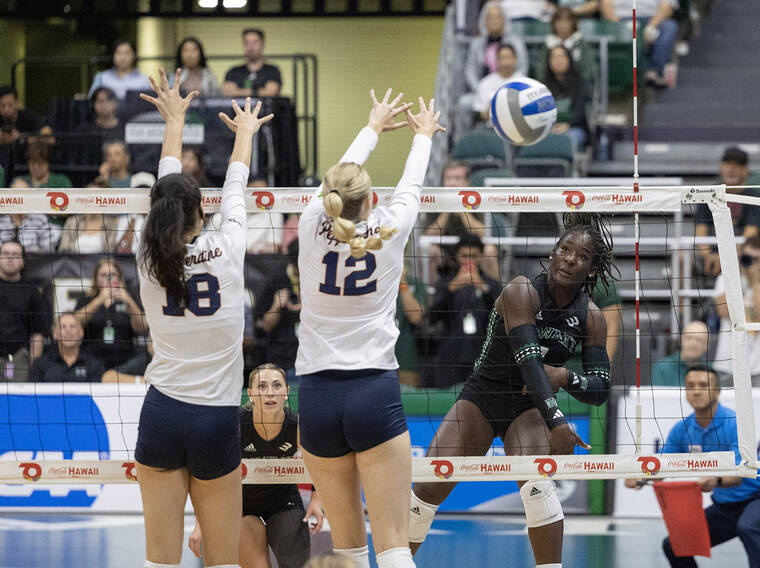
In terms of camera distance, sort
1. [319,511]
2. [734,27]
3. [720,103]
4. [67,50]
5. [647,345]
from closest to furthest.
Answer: [319,511] < [647,345] < [720,103] < [734,27] < [67,50]

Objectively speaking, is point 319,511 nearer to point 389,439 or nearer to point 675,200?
point 389,439

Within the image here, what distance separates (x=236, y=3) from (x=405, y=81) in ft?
9.51

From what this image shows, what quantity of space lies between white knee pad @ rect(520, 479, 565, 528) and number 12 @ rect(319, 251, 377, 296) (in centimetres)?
153

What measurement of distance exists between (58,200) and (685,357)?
4.90 meters

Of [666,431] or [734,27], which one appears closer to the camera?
[666,431]

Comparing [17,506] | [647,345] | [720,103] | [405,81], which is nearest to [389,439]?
[17,506]

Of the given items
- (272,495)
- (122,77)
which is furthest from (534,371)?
(122,77)

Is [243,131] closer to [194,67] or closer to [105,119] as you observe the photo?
[105,119]

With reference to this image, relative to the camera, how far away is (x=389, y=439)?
4.07m

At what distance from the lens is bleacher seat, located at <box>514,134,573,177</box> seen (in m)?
10.3

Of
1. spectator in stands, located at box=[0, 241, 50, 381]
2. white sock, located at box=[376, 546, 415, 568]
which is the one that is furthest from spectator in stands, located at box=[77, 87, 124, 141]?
white sock, located at box=[376, 546, 415, 568]

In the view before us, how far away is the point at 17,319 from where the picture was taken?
28.6ft

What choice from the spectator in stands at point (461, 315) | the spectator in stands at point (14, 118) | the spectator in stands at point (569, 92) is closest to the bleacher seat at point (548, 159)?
the spectator in stands at point (569, 92)

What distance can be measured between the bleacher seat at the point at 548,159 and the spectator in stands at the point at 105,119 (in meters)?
4.00
